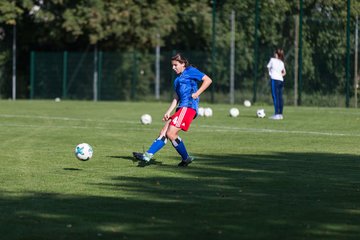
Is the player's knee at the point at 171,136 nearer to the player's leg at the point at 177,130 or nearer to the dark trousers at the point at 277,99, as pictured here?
the player's leg at the point at 177,130

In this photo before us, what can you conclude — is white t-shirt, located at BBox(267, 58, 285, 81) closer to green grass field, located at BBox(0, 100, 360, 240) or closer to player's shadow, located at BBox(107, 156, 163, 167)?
green grass field, located at BBox(0, 100, 360, 240)

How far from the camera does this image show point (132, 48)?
169 ft

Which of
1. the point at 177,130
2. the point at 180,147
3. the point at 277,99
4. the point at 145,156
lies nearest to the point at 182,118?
the point at 177,130

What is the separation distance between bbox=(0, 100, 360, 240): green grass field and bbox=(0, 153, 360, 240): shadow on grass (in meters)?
0.01

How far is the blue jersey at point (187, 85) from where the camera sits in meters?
16.1

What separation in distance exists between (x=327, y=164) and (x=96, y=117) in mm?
15686

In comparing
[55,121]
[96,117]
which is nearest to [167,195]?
[55,121]

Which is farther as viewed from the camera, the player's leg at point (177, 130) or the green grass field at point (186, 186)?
the player's leg at point (177, 130)

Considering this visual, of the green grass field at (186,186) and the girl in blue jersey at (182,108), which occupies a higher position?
the girl in blue jersey at (182,108)

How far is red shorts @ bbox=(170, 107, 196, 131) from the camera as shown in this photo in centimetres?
1593

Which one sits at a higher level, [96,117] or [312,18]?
[312,18]

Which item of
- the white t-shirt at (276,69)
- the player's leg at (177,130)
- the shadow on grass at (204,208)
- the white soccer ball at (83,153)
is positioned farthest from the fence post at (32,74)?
the shadow on grass at (204,208)

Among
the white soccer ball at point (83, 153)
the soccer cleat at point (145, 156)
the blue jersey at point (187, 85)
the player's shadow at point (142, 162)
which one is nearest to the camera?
the white soccer ball at point (83, 153)

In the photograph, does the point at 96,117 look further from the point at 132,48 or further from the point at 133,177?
the point at 132,48
